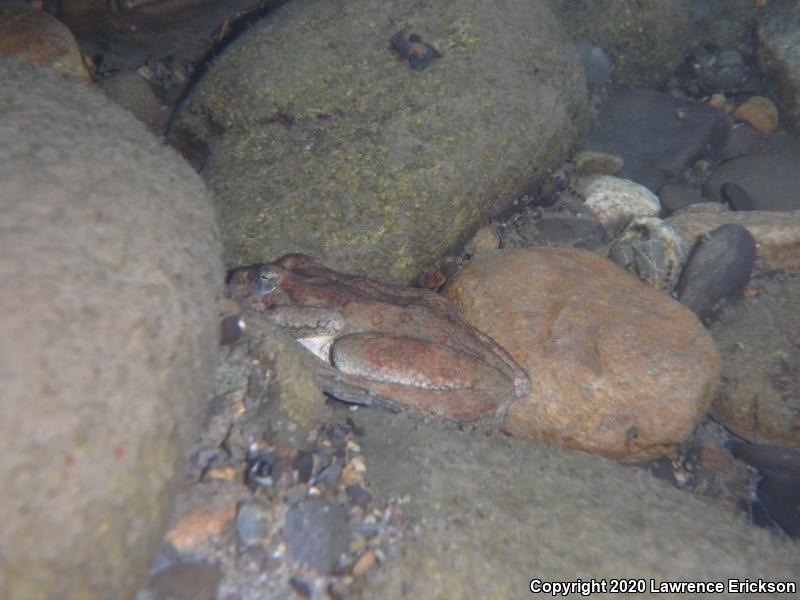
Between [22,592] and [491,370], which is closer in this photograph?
[22,592]

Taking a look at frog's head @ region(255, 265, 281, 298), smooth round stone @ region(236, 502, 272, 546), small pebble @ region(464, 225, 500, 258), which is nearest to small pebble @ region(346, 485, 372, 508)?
smooth round stone @ region(236, 502, 272, 546)

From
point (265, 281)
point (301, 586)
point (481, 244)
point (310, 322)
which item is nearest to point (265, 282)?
point (265, 281)

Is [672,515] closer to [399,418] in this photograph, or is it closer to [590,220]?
[399,418]

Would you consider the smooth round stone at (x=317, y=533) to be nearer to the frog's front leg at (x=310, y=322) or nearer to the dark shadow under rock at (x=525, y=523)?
the dark shadow under rock at (x=525, y=523)

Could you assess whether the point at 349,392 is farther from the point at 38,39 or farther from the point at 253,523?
the point at 38,39

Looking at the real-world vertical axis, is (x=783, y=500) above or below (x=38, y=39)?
below

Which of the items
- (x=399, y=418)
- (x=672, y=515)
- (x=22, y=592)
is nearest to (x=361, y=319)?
(x=399, y=418)

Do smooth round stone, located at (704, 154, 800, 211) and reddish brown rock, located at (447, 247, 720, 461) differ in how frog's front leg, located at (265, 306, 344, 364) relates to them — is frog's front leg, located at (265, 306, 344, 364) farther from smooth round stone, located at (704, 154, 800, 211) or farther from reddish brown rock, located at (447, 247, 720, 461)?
smooth round stone, located at (704, 154, 800, 211)
